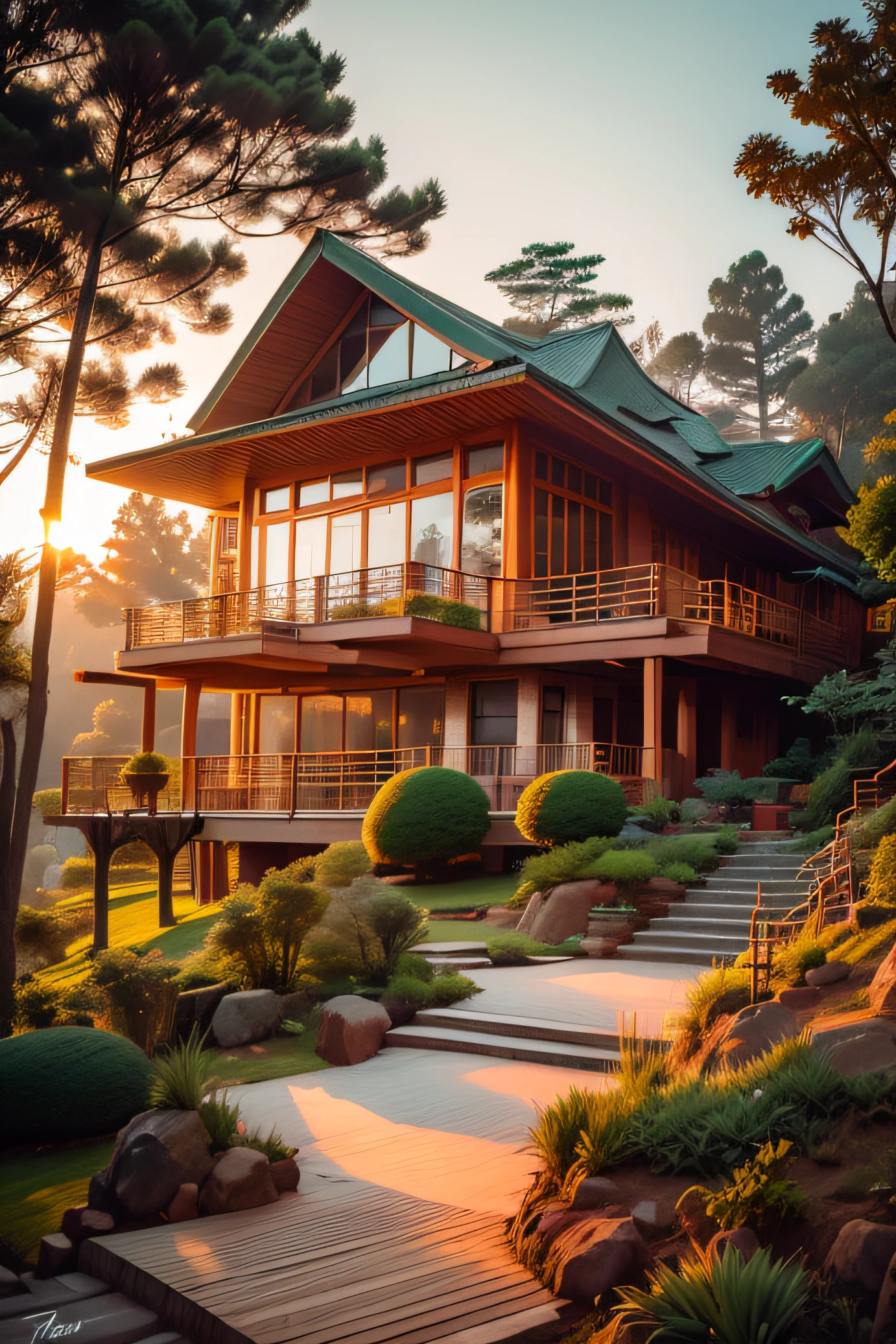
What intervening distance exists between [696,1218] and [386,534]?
2200cm

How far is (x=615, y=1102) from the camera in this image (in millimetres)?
6840

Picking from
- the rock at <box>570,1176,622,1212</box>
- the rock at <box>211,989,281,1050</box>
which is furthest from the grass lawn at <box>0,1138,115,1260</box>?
the rock at <box>570,1176,622,1212</box>

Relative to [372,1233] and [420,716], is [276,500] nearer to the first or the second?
[420,716]

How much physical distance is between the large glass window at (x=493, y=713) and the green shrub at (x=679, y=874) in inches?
342

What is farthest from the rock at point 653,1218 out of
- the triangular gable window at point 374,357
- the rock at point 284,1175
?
the triangular gable window at point 374,357

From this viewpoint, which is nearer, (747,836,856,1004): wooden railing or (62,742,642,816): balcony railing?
(747,836,856,1004): wooden railing

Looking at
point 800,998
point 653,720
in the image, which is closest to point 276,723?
point 653,720

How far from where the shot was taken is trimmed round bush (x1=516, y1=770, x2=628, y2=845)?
17.7 metres

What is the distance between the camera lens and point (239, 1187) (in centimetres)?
693

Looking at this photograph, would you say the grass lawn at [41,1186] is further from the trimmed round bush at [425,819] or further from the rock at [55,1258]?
the trimmed round bush at [425,819]

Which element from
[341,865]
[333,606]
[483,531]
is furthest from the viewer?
[333,606]

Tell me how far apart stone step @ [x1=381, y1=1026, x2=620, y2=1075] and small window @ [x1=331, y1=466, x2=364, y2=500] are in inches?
700

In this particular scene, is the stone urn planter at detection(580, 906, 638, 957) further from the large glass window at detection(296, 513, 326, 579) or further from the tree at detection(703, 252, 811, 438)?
the tree at detection(703, 252, 811, 438)

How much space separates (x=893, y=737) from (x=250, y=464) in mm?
16509
